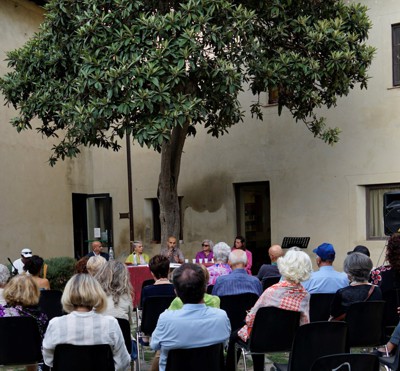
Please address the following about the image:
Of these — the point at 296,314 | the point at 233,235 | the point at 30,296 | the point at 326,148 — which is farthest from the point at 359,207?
the point at 30,296

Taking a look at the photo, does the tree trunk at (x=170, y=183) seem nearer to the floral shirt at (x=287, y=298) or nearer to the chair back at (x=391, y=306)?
the chair back at (x=391, y=306)

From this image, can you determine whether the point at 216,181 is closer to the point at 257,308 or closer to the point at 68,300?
the point at 257,308

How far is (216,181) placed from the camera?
15797 mm

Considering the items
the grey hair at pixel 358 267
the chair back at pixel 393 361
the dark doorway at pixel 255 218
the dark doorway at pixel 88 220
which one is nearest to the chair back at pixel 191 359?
the chair back at pixel 393 361

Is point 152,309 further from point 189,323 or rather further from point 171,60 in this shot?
point 171,60

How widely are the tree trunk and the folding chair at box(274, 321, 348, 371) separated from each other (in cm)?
804

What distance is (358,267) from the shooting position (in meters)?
5.79

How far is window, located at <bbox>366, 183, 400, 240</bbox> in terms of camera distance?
13.5 metres

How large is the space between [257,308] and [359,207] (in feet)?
29.2

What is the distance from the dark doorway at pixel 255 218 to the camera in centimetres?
1580

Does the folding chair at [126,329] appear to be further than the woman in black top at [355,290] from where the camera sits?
No

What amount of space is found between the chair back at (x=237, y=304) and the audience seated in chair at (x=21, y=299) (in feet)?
6.14

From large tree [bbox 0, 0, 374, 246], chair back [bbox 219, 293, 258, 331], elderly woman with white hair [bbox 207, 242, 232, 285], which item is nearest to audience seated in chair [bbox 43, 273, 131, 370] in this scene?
chair back [bbox 219, 293, 258, 331]

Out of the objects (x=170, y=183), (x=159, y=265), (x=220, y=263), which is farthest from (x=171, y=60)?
(x=159, y=265)
